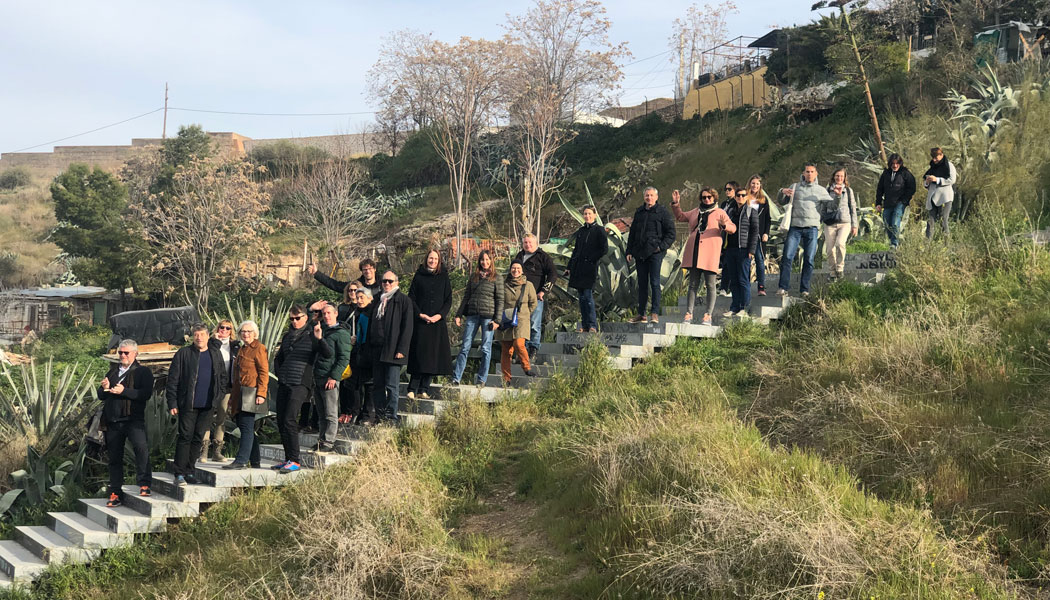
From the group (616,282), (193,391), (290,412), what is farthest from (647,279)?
(193,391)

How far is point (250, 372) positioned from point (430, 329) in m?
1.93

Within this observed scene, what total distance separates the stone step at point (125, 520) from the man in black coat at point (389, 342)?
2299 millimetres

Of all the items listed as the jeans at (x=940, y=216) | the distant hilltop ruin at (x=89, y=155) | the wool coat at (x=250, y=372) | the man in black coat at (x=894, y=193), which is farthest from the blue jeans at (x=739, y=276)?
the distant hilltop ruin at (x=89, y=155)

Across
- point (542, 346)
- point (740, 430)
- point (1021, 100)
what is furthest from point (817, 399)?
point (1021, 100)

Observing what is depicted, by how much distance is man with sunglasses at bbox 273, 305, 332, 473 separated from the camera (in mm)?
7828

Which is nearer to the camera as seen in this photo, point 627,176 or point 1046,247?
point 1046,247

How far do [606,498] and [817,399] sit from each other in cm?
215

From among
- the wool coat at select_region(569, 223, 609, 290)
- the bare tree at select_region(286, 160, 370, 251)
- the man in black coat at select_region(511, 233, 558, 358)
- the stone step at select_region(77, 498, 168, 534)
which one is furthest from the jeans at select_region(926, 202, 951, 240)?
the bare tree at select_region(286, 160, 370, 251)

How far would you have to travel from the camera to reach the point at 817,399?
7125mm

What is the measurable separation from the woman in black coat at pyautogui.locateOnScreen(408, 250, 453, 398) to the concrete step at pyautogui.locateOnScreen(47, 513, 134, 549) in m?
3.06

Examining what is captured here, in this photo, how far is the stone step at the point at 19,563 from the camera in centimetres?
728

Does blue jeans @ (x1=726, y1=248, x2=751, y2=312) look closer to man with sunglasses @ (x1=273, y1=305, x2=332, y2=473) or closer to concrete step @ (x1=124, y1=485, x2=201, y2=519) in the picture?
man with sunglasses @ (x1=273, y1=305, x2=332, y2=473)

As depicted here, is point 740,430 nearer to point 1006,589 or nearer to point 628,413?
point 628,413

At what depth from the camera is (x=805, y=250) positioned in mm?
9938
